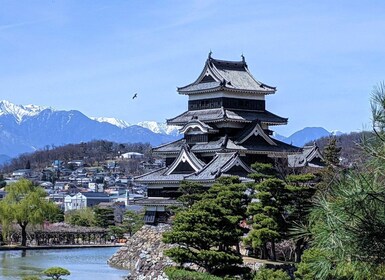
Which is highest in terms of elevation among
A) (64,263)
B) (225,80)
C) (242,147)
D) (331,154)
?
(225,80)

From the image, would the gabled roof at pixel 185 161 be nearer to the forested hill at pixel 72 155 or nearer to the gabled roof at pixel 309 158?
the gabled roof at pixel 309 158

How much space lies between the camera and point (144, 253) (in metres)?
28.5

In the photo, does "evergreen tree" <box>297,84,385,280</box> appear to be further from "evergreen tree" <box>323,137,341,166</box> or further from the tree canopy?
the tree canopy

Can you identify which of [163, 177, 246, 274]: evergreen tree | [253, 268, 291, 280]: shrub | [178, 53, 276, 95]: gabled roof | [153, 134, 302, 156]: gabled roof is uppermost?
[178, 53, 276, 95]: gabled roof

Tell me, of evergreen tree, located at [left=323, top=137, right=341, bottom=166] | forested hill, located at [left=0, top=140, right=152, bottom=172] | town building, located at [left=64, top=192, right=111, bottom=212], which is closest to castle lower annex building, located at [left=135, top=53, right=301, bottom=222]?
evergreen tree, located at [left=323, top=137, right=341, bottom=166]

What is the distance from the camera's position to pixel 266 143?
30.7m

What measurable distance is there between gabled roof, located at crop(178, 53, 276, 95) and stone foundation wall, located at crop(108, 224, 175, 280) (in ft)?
20.2

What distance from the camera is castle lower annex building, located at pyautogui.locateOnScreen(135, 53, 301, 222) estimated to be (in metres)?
29.6

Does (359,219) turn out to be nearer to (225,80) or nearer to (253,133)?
(253,133)

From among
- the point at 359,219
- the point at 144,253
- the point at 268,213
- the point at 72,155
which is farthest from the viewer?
the point at 72,155

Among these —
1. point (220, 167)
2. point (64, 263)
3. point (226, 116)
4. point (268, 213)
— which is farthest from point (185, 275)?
point (64, 263)

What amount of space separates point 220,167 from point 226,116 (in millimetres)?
3122

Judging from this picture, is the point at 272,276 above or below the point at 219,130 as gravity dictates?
below

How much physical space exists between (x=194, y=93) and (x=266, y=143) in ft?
13.2
